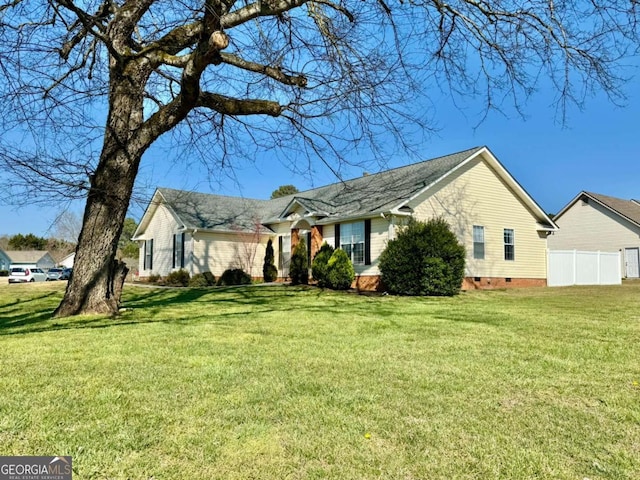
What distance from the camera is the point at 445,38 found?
8.15m

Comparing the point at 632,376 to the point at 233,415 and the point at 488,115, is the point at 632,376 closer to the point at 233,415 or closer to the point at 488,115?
the point at 233,415

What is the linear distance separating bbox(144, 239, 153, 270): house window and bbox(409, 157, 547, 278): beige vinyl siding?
17.6m

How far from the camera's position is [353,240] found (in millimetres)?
18922

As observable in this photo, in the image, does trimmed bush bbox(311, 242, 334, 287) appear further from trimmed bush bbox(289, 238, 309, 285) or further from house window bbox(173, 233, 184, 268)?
house window bbox(173, 233, 184, 268)

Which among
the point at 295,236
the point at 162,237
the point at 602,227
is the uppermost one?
the point at 602,227

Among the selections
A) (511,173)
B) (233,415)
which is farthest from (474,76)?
(511,173)

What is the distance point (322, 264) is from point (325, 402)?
1414cm

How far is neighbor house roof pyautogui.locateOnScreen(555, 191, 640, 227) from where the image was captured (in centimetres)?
2968

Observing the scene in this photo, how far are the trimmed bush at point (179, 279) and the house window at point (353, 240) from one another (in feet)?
27.3

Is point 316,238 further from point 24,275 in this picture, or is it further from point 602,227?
point 24,275

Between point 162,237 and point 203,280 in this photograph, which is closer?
point 203,280

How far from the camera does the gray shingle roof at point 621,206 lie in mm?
29700

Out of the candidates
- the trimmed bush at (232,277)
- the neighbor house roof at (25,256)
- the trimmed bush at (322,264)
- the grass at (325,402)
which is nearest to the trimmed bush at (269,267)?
the trimmed bush at (232,277)

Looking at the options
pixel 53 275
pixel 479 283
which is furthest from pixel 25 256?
pixel 479 283
